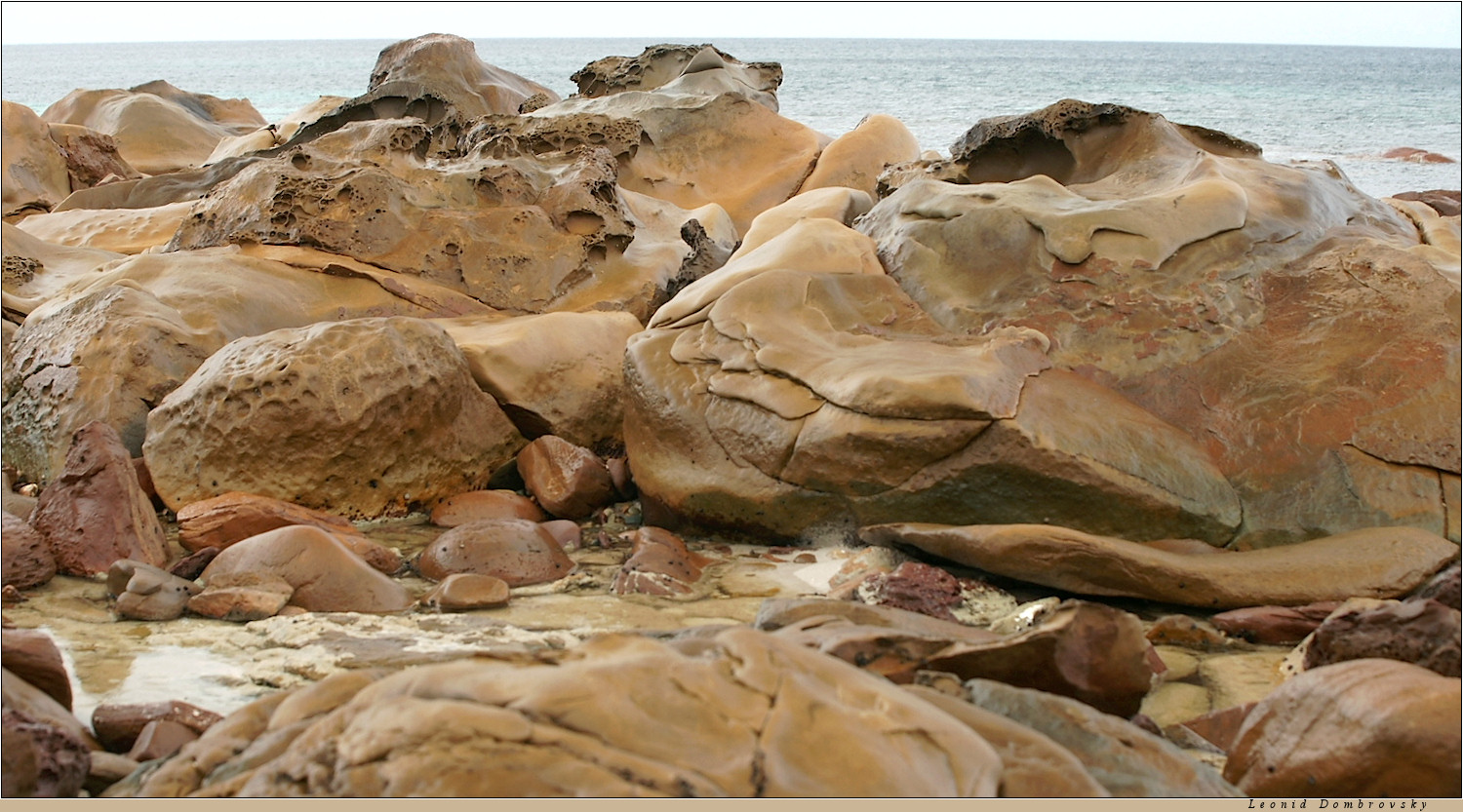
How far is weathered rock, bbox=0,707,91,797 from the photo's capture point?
1883 millimetres

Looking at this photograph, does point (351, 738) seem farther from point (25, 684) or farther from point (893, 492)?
point (893, 492)

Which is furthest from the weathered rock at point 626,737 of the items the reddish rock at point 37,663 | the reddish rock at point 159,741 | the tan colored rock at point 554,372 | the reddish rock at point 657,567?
the tan colored rock at point 554,372

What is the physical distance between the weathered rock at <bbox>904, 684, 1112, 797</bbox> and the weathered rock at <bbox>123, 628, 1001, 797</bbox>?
0.13 feet

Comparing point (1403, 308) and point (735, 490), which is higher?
point (1403, 308)

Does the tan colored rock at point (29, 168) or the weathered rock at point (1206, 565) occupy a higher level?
the tan colored rock at point (29, 168)

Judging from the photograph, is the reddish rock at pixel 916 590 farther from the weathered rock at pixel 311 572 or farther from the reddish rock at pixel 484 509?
the reddish rock at pixel 484 509

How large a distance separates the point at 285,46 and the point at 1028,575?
91.8 meters

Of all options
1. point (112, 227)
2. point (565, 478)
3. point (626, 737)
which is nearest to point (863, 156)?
point (112, 227)

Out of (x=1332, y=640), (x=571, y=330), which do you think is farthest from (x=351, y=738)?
(x=571, y=330)

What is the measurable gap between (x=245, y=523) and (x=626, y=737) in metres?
2.47

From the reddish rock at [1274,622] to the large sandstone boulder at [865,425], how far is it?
14.9 inches

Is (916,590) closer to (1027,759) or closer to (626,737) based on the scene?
(1027,759)

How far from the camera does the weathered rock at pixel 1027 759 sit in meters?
1.67

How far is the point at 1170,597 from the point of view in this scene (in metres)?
3.26
